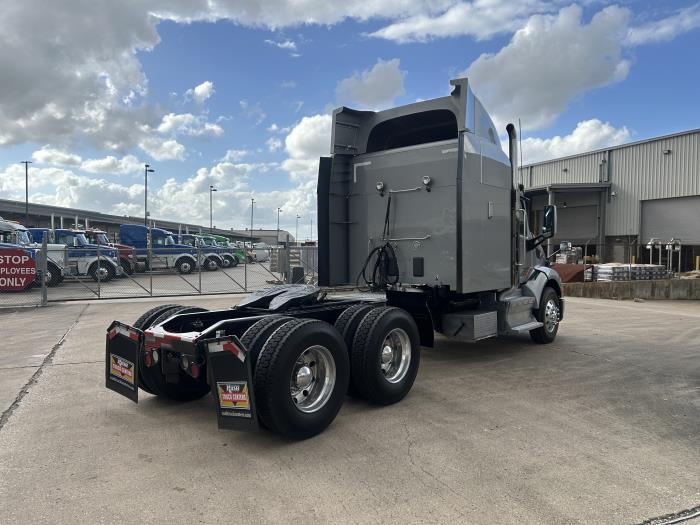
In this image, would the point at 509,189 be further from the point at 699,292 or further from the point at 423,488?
the point at 699,292

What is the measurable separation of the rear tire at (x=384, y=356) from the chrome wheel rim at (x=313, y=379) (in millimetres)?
469

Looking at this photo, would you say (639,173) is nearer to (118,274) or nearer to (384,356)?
(118,274)

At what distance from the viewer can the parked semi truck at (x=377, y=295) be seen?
14.0 feet

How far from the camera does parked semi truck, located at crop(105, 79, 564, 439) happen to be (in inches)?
168

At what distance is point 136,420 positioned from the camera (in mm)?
4945

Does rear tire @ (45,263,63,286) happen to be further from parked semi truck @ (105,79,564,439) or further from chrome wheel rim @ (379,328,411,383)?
chrome wheel rim @ (379,328,411,383)

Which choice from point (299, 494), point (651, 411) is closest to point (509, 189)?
point (651, 411)

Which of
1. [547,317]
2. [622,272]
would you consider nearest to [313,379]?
[547,317]

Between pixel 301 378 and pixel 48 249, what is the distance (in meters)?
20.0

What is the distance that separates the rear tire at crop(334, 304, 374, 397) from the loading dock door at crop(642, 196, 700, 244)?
28441mm

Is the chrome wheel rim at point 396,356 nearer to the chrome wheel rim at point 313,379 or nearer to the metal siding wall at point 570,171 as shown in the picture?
the chrome wheel rim at point 313,379

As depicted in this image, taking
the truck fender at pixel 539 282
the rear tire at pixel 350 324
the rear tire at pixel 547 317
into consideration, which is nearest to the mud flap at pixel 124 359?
the rear tire at pixel 350 324

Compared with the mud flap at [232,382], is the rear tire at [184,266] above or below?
above

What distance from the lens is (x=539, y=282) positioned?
8.77 m
